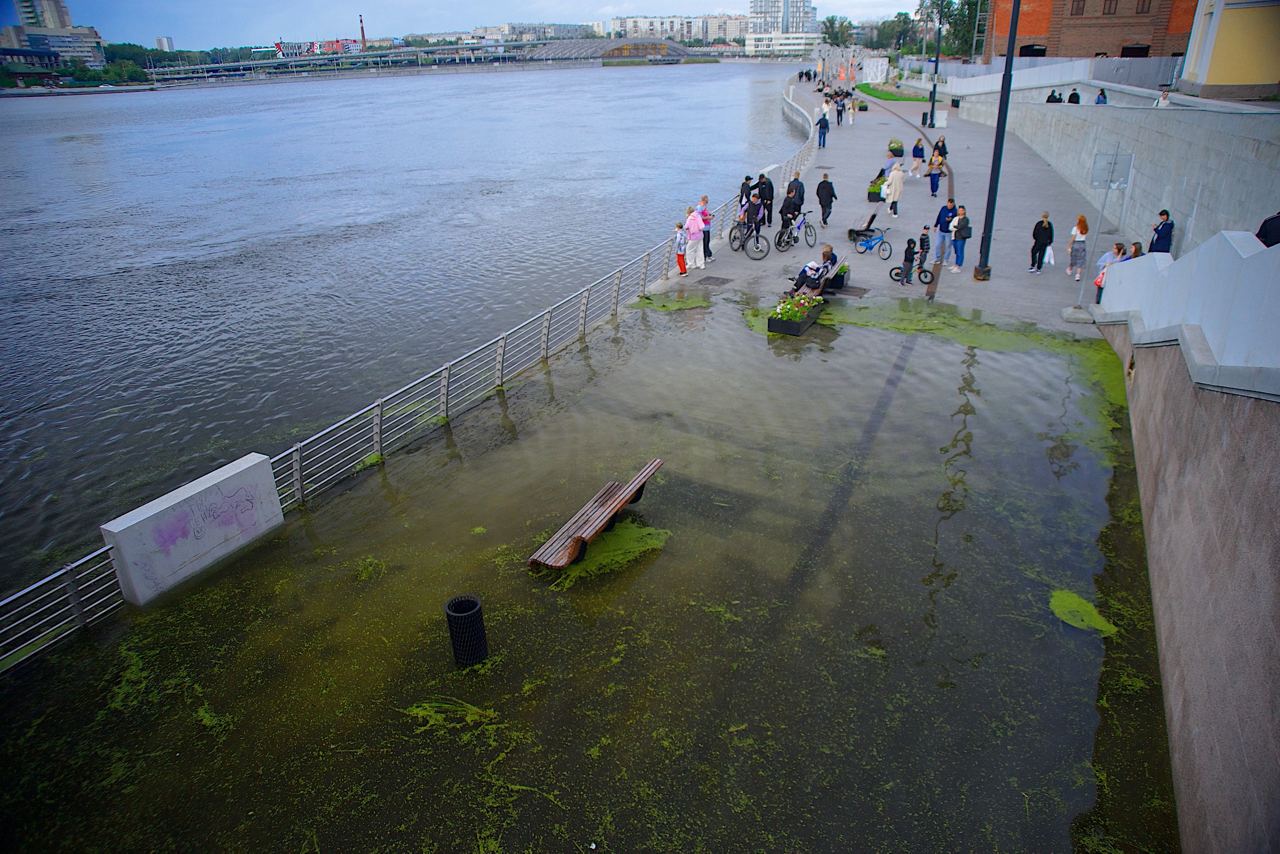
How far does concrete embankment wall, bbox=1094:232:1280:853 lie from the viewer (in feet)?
15.3

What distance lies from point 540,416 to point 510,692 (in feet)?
19.8

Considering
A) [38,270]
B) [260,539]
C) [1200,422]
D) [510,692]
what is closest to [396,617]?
[510,692]

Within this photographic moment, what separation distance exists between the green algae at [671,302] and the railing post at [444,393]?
6.42 metres

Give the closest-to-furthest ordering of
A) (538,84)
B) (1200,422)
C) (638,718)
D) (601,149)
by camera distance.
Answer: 1. (638,718)
2. (1200,422)
3. (601,149)
4. (538,84)

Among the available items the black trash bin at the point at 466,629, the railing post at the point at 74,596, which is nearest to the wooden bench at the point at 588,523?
the black trash bin at the point at 466,629

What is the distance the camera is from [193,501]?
8.18 metres

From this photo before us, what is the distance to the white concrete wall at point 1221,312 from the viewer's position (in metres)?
6.14

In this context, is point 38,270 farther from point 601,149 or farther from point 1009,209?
point 601,149

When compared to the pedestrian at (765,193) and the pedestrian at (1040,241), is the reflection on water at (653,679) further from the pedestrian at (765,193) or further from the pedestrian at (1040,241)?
the pedestrian at (765,193)

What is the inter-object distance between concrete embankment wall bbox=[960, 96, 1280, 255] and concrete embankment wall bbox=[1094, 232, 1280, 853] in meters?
4.68

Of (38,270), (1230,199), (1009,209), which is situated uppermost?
(1230,199)

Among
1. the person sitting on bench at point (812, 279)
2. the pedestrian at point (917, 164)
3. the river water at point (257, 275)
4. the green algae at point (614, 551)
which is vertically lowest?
the river water at point (257, 275)

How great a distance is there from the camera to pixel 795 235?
21.4 m

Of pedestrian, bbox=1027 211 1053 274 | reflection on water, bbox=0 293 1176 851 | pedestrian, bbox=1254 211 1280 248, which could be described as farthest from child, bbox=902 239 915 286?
reflection on water, bbox=0 293 1176 851
